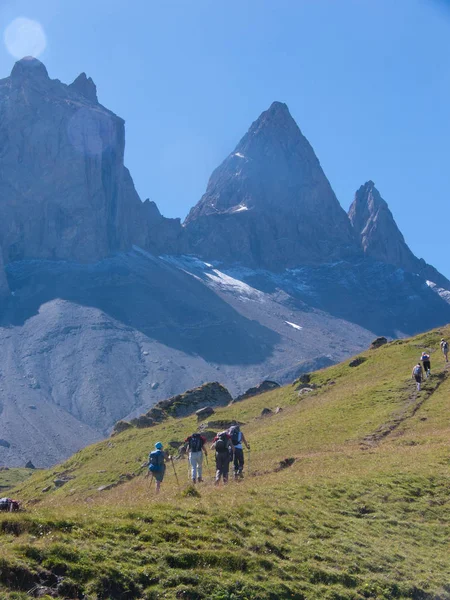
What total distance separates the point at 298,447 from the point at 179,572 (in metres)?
25.0

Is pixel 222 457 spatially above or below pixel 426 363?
below

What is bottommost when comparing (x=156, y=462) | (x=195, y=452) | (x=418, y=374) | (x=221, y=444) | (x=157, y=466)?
(x=157, y=466)

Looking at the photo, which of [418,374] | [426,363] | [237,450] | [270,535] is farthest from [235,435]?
[426,363]

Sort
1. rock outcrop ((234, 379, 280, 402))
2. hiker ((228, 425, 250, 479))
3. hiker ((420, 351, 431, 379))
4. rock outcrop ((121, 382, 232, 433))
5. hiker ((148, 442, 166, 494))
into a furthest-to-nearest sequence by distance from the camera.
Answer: rock outcrop ((234, 379, 280, 402)), rock outcrop ((121, 382, 232, 433)), hiker ((420, 351, 431, 379)), hiker ((228, 425, 250, 479)), hiker ((148, 442, 166, 494))

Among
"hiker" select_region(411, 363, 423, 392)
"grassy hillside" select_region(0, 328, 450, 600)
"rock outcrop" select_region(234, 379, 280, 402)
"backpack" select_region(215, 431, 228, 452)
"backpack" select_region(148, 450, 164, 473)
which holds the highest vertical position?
"hiker" select_region(411, 363, 423, 392)

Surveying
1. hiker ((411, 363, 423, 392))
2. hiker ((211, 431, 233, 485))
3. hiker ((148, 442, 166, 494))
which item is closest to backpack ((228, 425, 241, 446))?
hiker ((211, 431, 233, 485))

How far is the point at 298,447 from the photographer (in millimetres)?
39562

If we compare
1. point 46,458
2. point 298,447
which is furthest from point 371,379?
point 46,458

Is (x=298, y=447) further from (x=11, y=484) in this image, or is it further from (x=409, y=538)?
(x=11, y=484)

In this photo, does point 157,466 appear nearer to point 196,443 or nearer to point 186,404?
point 196,443

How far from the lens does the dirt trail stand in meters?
38.4

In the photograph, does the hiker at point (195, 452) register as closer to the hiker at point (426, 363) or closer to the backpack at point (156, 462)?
the backpack at point (156, 462)

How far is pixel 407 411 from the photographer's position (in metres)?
43.9

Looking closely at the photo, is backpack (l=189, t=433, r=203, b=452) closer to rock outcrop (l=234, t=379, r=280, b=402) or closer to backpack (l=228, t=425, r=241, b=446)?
backpack (l=228, t=425, r=241, b=446)
